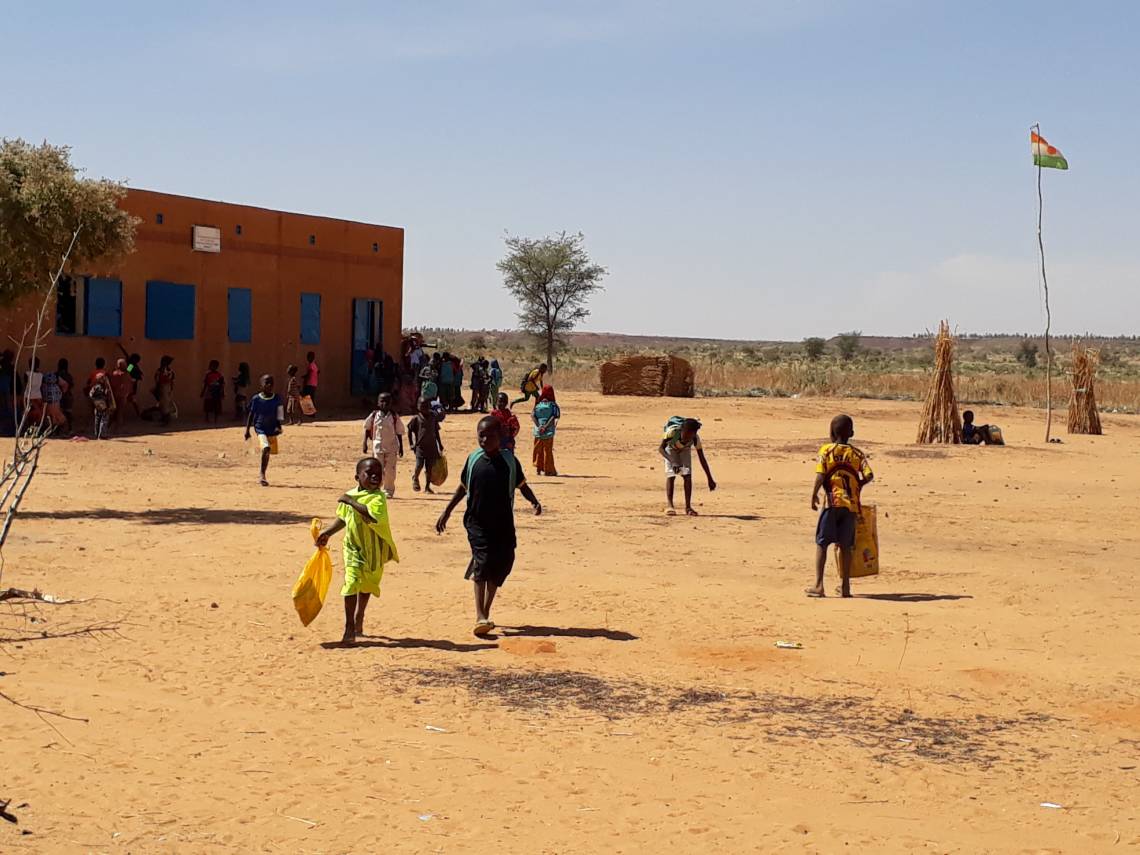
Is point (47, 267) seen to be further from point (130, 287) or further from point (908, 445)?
point (908, 445)

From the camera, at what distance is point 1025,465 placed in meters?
23.2

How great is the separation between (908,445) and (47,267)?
1617 centimetres

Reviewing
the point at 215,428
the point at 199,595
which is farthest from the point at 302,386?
the point at 199,595

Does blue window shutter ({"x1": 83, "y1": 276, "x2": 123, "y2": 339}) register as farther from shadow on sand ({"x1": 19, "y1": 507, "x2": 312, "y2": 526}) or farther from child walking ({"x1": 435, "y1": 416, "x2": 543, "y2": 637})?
child walking ({"x1": 435, "y1": 416, "x2": 543, "y2": 637})

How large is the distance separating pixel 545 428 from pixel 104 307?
11869 mm

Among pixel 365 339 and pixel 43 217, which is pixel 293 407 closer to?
pixel 365 339

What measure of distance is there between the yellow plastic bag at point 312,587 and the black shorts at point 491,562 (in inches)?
37.3

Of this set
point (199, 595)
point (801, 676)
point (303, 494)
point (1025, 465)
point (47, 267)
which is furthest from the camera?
point (1025, 465)

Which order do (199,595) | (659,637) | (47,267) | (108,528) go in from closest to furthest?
1. (659,637)
2. (199,595)
3. (108,528)
4. (47,267)

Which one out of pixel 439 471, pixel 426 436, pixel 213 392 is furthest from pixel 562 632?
pixel 213 392

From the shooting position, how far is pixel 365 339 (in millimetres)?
35312

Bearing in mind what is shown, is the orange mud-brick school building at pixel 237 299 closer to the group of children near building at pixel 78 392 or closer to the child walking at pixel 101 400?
the group of children near building at pixel 78 392

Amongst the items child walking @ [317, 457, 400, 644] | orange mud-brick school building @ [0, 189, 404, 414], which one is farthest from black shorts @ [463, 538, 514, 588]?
orange mud-brick school building @ [0, 189, 404, 414]

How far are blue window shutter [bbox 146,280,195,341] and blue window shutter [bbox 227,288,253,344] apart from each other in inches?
→ 51.9
